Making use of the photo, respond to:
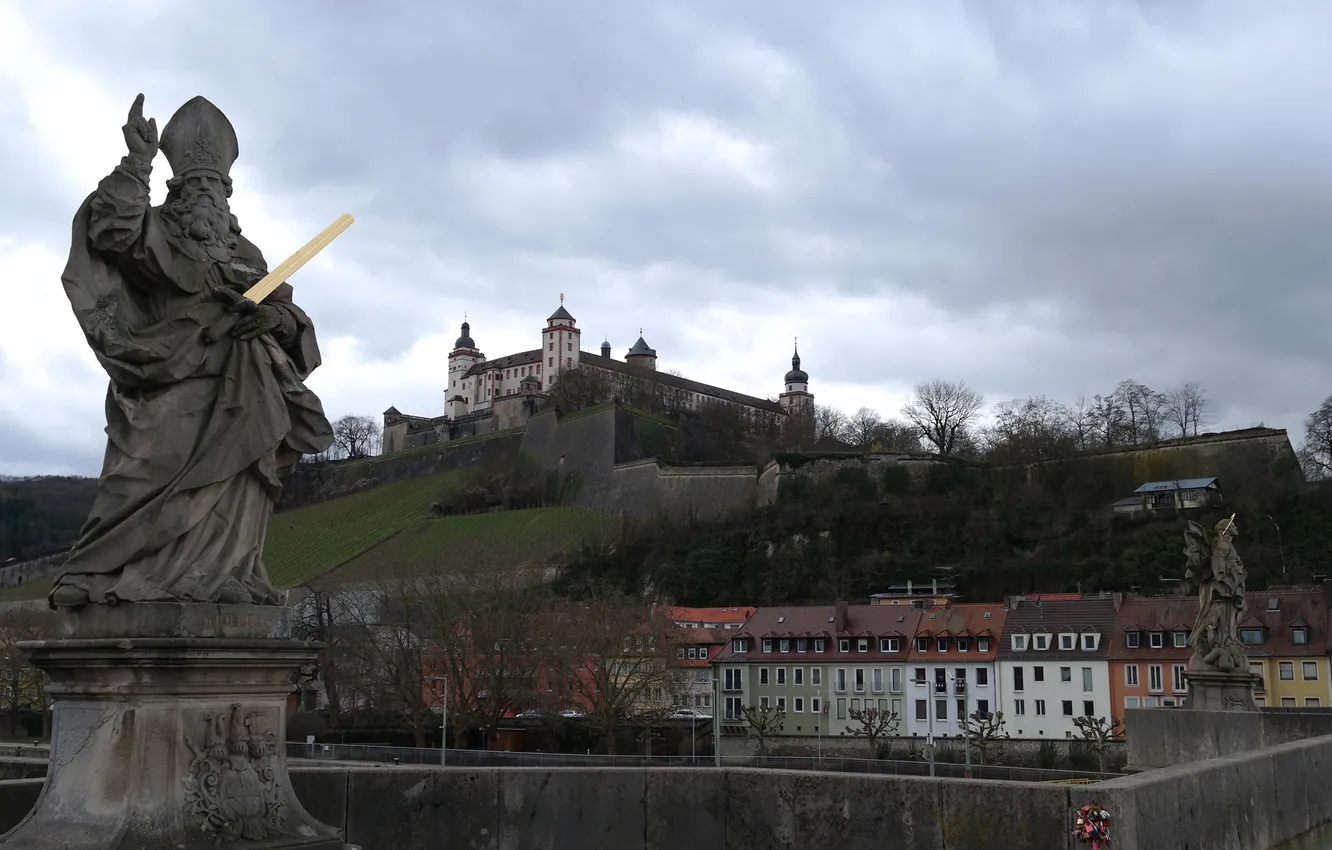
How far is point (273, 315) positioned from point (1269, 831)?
5.38 m

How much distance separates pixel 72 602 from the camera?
412cm

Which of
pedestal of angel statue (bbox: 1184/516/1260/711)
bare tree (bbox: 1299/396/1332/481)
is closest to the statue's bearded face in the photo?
pedestal of angel statue (bbox: 1184/516/1260/711)

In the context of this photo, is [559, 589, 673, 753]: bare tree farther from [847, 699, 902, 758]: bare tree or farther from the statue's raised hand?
the statue's raised hand

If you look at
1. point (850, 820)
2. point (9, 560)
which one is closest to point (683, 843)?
point (850, 820)

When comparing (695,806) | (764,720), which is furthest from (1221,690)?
(764,720)

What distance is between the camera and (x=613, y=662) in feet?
141

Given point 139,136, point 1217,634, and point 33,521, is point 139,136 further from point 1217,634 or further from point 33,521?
point 33,521

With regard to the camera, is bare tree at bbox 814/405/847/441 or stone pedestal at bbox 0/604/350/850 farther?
bare tree at bbox 814/405/847/441

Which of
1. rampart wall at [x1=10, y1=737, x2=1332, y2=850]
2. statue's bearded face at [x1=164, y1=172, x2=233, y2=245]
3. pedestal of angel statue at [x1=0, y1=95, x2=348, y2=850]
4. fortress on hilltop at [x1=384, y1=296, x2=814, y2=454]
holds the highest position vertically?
fortress on hilltop at [x1=384, y1=296, x2=814, y2=454]

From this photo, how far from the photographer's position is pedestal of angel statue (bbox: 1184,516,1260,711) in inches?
389

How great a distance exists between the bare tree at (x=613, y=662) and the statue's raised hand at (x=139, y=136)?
38.2 m

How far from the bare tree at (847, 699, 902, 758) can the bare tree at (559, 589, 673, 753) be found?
9898 mm

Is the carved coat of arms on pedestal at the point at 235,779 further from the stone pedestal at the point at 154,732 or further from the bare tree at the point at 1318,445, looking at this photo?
the bare tree at the point at 1318,445

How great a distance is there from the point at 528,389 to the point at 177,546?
124 meters
